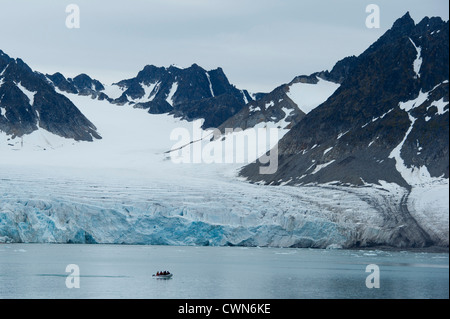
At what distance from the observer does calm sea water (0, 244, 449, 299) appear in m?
54.3

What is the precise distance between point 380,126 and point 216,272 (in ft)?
225

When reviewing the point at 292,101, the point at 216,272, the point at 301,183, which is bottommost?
the point at 216,272

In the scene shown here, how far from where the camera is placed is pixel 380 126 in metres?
129

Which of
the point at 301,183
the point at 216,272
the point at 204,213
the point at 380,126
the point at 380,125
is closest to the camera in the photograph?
the point at 216,272

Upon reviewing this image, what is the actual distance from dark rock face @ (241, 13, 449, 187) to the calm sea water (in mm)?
28481

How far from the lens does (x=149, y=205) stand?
87750 mm

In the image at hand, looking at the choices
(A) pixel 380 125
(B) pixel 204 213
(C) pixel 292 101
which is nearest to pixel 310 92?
(C) pixel 292 101

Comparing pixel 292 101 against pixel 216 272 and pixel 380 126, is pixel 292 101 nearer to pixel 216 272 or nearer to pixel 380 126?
pixel 380 126

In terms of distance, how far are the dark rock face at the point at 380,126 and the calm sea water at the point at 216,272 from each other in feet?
93.4

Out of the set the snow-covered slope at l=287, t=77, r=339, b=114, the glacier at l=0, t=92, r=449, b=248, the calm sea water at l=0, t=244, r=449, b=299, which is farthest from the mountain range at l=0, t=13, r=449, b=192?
the calm sea water at l=0, t=244, r=449, b=299

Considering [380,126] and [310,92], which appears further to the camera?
[310,92]

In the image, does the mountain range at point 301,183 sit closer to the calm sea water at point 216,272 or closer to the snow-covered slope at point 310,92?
the calm sea water at point 216,272

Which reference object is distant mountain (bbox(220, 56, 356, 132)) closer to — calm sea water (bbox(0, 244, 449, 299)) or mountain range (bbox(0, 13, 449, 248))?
mountain range (bbox(0, 13, 449, 248))
